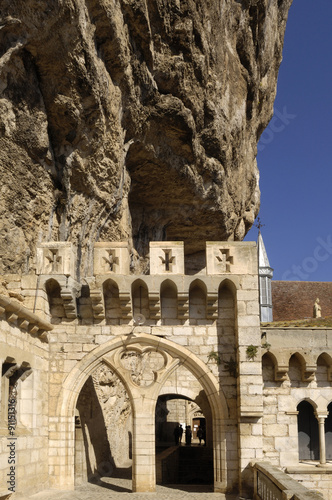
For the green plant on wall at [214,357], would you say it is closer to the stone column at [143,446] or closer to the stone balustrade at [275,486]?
the stone column at [143,446]

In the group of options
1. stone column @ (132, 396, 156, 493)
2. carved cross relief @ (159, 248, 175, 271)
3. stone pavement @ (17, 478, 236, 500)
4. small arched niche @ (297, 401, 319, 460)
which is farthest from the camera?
small arched niche @ (297, 401, 319, 460)

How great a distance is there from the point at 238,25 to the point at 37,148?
7952mm

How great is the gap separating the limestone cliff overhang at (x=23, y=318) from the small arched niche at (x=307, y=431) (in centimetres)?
471

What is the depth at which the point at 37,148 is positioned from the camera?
10.7 meters

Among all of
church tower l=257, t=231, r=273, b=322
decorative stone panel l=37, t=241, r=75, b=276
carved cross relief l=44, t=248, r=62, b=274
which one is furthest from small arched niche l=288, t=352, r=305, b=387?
Answer: church tower l=257, t=231, r=273, b=322

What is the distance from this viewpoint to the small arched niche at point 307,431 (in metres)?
10.1

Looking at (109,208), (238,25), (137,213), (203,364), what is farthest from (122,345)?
(238,25)

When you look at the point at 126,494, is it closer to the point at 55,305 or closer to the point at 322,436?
the point at 55,305

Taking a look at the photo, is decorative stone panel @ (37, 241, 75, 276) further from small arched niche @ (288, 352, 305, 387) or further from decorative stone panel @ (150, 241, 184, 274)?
small arched niche @ (288, 352, 305, 387)

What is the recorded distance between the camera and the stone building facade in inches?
342

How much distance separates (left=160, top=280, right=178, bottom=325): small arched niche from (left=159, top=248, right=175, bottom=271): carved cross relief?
13.5 inches


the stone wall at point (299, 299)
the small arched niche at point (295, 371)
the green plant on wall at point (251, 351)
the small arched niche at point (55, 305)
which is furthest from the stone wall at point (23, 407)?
the stone wall at point (299, 299)

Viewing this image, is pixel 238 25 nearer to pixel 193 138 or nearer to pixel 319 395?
pixel 193 138

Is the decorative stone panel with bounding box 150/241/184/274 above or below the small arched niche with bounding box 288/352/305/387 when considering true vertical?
above
